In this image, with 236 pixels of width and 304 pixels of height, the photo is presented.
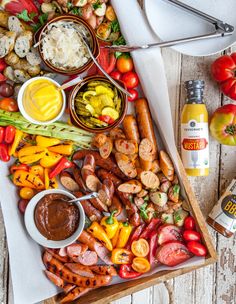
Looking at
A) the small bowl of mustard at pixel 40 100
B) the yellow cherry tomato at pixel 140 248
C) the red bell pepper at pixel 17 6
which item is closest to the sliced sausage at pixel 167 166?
the yellow cherry tomato at pixel 140 248

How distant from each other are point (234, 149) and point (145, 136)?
529 millimetres

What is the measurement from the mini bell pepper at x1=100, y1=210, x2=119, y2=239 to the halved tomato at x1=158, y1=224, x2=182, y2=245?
9.5 inches

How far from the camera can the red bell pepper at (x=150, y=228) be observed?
250 centimetres

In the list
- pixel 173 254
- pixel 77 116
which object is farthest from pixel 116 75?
pixel 173 254

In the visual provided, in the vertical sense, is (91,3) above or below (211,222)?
above

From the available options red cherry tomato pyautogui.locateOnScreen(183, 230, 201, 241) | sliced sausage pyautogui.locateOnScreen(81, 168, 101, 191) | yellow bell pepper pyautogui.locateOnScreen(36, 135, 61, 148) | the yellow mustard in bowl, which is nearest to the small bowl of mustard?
the yellow mustard in bowl

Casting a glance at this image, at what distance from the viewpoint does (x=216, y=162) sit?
2609mm

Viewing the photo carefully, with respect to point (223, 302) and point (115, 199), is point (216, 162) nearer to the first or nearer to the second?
point (115, 199)

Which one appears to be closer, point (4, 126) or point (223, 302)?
point (4, 126)

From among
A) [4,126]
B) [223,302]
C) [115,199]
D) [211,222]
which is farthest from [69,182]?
[223,302]

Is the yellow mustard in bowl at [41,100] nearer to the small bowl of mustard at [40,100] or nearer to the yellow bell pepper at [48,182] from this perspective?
the small bowl of mustard at [40,100]

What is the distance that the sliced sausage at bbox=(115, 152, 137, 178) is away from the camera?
8.01 ft

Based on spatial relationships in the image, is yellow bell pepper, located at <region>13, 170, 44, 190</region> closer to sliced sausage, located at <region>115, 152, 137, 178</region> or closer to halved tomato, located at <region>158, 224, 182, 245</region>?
sliced sausage, located at <region>115, 152, 137, 178</region>

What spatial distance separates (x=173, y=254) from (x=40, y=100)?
1062 mm
